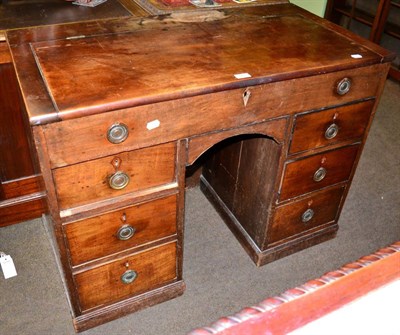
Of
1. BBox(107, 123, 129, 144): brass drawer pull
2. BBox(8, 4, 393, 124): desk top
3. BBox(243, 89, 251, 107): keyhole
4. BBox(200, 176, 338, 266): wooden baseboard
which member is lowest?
BBox(200, 176, 338, 266): wooden baseboard

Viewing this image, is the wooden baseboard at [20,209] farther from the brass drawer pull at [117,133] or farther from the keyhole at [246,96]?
the keyhole at [246,96]

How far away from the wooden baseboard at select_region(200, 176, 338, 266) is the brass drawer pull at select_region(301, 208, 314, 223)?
0.11 meters

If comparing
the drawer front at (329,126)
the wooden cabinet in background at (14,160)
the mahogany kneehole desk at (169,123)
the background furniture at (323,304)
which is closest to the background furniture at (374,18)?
the mahogany kneehole desk at (169,123)

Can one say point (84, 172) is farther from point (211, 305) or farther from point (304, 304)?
point (211, 305)

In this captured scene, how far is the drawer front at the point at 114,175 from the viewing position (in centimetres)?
124

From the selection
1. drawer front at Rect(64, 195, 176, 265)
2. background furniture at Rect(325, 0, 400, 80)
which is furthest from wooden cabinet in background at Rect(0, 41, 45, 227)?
background furniture at Rect(325, 0, 400, 80)

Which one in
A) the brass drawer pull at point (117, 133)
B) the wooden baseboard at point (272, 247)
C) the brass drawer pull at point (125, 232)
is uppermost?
the brass drawer pull at point (117, 133)

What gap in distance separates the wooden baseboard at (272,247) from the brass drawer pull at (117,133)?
3.19ft

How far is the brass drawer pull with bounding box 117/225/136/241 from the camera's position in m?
1.44

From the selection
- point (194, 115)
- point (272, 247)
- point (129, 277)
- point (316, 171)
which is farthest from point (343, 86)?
point (129, 277)

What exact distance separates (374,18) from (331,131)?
2458 millimetres

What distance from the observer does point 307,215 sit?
1.90 meters

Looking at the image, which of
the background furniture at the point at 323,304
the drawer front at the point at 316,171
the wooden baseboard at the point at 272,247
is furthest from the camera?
the wooden baseboard at the point at 272,247

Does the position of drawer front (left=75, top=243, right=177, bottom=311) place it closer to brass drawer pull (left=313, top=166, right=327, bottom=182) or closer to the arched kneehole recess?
the arched kneehole recess
